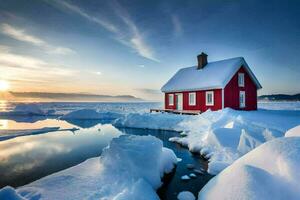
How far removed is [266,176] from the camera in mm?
4520

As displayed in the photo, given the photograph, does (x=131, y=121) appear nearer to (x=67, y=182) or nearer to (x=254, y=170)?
(x=67, y=182)

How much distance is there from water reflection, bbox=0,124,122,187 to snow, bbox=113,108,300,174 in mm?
5290

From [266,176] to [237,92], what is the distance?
61.6ft

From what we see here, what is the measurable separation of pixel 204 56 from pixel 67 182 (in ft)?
75.8

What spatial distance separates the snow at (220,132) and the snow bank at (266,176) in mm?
2903

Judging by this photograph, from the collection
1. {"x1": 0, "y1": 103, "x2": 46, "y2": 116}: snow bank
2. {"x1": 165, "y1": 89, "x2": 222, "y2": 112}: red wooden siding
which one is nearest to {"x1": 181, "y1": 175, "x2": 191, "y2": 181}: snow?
{"x1": 165, "y1": 89, "x2": 222, "y2": 112}: red wooden siding

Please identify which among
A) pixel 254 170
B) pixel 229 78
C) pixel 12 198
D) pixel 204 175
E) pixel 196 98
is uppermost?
pixel 229 78

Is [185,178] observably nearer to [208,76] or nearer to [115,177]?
[115,177]

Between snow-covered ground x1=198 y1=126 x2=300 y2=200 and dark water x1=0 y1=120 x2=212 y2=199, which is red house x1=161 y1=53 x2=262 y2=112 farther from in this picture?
snow-covered ground x1=198 y1=126 x2=300 y2=200

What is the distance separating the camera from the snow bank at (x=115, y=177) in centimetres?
532

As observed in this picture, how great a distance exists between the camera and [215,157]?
907cm

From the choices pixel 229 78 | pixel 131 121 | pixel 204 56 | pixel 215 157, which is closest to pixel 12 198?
pixel 215 157

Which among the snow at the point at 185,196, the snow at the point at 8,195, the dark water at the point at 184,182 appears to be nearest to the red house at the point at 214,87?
the dark water at the point at 184,182

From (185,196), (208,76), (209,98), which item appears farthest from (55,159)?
(208,76)
